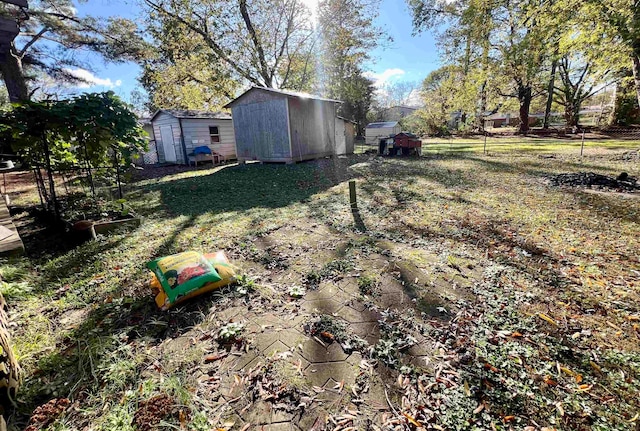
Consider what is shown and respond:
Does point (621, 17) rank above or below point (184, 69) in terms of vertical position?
below

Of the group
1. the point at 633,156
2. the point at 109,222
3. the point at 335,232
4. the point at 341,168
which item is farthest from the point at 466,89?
the point at 109,222

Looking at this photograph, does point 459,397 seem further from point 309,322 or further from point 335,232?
point 335,232

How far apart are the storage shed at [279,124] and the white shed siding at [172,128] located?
Result: 3757mm

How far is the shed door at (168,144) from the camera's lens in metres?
15.3

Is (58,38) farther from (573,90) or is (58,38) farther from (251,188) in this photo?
(573,90)

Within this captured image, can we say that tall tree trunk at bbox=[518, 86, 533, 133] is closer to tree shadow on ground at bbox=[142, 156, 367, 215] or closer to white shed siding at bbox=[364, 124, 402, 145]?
white shed siding at bbox=[364, 124, 402, 145]

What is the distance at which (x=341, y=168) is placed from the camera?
11.2m

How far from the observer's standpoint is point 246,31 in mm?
15719

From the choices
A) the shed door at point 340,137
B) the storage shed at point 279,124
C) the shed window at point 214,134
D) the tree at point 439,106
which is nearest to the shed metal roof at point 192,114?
the shed window at point 214,134

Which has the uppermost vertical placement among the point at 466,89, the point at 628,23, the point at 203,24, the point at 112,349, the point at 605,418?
the point at 203,24

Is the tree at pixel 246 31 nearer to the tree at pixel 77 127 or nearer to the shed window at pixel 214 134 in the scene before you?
the shed window at pixel 214 134

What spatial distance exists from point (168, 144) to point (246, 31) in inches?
303

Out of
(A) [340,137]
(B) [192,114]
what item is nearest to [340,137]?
(A) [340,137]

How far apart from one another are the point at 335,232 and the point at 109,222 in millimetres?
3702
